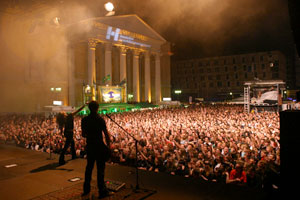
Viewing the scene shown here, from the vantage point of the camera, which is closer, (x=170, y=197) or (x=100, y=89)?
(x=170, y=197)

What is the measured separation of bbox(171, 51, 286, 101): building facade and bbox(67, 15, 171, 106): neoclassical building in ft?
91.9

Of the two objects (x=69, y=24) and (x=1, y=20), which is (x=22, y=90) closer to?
(x=1, y=20)

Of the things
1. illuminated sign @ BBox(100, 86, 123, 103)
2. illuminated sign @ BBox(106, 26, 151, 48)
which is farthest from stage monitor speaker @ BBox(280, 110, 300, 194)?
illuminated sign @ BBox(106, 26, 151, 48)

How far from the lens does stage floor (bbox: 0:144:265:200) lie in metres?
4.16

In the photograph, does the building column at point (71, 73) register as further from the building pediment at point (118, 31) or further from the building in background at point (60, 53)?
the building pediment at point (118, 31)

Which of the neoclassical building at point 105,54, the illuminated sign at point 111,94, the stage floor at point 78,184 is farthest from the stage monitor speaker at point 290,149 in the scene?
the illuminated sign at point 111,94

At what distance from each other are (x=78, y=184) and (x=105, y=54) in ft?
122

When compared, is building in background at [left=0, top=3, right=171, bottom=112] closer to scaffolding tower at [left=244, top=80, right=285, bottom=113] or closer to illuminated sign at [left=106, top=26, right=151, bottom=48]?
illuminated sign at [left=106, top=26, right=151, bottom=48]

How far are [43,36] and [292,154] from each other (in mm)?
33862

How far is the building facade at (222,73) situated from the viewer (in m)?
69.4

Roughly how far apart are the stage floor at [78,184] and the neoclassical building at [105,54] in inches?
1092

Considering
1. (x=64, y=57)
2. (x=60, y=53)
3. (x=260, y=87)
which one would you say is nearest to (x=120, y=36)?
(x=64, y=57)

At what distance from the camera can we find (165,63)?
58.5m

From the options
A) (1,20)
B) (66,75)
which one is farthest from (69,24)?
(1,20)
